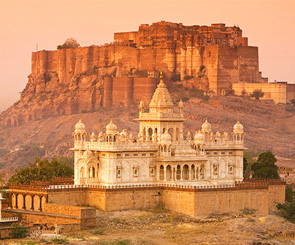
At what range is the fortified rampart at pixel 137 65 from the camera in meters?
164

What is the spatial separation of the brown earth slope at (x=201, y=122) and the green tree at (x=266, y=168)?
37526 mm

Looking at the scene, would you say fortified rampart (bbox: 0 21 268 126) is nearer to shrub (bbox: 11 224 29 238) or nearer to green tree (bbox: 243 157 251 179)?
green tree (bbox: 243 157 251 179)

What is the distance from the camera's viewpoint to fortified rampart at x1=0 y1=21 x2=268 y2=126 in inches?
6471

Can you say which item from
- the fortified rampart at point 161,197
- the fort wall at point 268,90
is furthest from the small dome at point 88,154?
the fort wall at point 268,90

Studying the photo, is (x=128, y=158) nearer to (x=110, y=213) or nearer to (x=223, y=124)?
(x=110, y=213)


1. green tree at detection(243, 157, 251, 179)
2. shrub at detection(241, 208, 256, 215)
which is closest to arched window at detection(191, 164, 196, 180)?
shrub at detection(241, 208, 256, 215)

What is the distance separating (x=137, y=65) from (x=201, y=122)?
1822 cm

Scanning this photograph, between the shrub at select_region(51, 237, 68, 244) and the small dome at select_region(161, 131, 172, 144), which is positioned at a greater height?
the small dome at select_region(161, 131, 172, 144)

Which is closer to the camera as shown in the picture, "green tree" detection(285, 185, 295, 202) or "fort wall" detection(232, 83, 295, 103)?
"green tree" detection(285, 185, 295, 202)

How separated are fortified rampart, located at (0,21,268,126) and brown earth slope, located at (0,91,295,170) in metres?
2.55

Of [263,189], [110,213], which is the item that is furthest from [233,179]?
[110,213]

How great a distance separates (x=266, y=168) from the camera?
110750mm

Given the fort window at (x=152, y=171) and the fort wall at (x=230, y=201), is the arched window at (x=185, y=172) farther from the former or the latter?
the fort wall at (x=230, y=201)

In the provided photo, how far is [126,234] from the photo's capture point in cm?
8956
